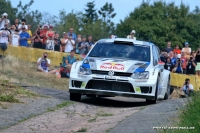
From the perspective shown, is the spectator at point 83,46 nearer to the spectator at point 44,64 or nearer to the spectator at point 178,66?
the spectator at point 44,64

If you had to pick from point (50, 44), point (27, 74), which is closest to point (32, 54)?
point (50, 44)

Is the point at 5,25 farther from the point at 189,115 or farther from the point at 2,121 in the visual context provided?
the point at 189,115

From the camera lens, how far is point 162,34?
58375 millimetres

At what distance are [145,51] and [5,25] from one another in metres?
10.2

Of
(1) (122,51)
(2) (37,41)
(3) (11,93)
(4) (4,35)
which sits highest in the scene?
(4) (4,35)

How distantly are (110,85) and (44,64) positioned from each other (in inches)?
422

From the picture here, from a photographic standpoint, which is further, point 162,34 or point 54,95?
point 162,34

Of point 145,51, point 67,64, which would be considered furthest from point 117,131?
point 67,64

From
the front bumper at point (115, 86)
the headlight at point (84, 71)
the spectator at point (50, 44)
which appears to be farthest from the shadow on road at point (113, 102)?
the spectator at point (50, 44)

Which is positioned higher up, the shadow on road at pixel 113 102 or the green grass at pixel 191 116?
the green grass at pixel 191 116

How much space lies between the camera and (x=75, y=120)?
1307 cm

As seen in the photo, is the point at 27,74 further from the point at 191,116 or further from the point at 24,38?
the point at 191,116

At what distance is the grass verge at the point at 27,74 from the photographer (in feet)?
74.7

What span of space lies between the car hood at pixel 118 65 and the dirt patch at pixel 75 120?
3.29 ft
